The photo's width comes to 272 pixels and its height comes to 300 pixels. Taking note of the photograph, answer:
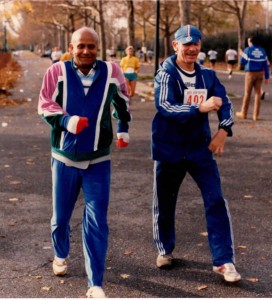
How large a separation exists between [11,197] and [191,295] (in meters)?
3.55

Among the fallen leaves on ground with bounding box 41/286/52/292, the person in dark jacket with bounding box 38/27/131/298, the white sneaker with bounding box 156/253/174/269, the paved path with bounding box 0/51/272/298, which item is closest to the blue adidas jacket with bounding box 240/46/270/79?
the paved path with bounding box 0/51/272/298

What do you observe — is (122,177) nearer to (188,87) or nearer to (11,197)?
(11,197)

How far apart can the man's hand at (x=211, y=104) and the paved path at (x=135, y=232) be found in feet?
4.19

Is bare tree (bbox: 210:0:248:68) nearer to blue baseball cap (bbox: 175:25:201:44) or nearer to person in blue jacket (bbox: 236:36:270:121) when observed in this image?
person in blue jacket (bbox: 236:36:270:121)

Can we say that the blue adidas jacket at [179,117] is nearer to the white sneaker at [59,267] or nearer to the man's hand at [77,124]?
the man's hand at [77,124]

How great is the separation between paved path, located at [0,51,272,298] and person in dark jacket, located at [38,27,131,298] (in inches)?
16.6

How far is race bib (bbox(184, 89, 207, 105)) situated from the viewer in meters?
4.54

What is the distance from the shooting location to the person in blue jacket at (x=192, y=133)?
4535 millimetres

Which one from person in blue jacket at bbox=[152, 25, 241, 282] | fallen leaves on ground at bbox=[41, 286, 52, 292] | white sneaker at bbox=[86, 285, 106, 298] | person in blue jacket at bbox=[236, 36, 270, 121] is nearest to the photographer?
white sneaker at bbox=[86, 285, 106, 298]

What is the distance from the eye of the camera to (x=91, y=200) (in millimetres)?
4246

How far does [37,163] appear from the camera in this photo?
9.43 m

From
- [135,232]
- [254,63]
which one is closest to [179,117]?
[135,232]

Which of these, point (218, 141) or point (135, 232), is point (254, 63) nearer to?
point (135, 232)

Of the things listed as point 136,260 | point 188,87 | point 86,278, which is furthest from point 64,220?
point 188,87
